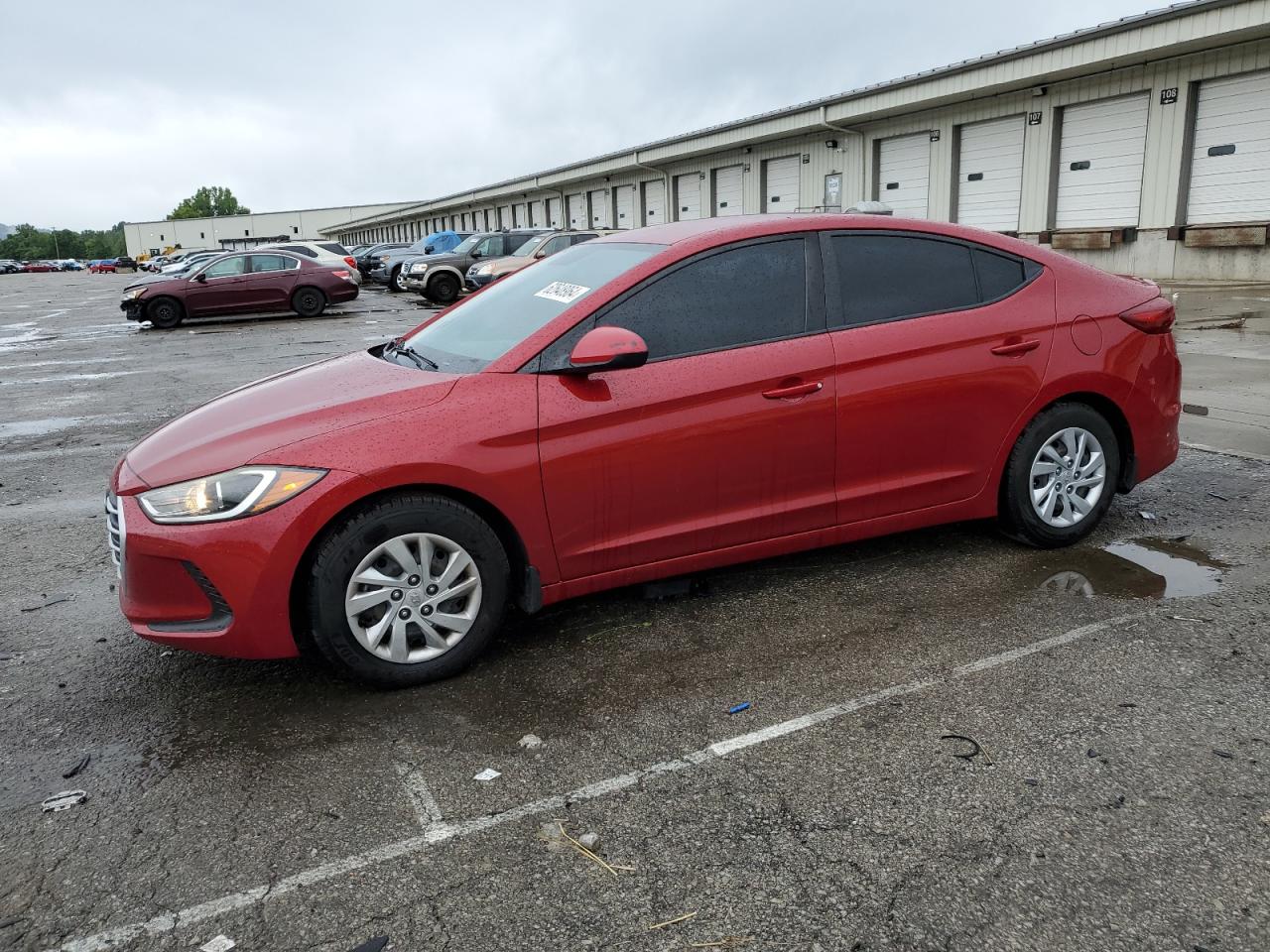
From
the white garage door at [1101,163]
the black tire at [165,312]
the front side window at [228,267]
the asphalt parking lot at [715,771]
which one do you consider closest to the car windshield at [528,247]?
the front side window at [228,267]

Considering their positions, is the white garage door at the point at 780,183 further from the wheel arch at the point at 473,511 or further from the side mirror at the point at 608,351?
the wheel arch at the point at 473,511

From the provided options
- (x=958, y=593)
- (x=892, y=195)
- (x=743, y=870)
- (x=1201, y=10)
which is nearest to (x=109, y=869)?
(x=743, y=870)

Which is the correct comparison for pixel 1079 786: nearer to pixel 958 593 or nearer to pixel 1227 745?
pixel 1227 745

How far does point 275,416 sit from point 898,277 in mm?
2719

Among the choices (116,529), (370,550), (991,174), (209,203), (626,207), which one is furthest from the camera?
(209,203)

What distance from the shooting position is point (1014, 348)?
4598 millimetres

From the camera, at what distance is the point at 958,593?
4.43m

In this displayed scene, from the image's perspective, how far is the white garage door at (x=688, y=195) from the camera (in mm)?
34469

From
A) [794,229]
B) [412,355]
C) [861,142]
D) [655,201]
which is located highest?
[861,142]

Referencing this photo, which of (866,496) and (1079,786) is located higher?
(866,496)

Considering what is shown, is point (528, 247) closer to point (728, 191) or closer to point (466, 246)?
point (466, 246)

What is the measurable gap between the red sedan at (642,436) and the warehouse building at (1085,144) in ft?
50.9

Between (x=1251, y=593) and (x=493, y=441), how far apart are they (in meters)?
3.25

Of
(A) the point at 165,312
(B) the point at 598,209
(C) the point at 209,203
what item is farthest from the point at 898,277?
(C) the point at 209,203
